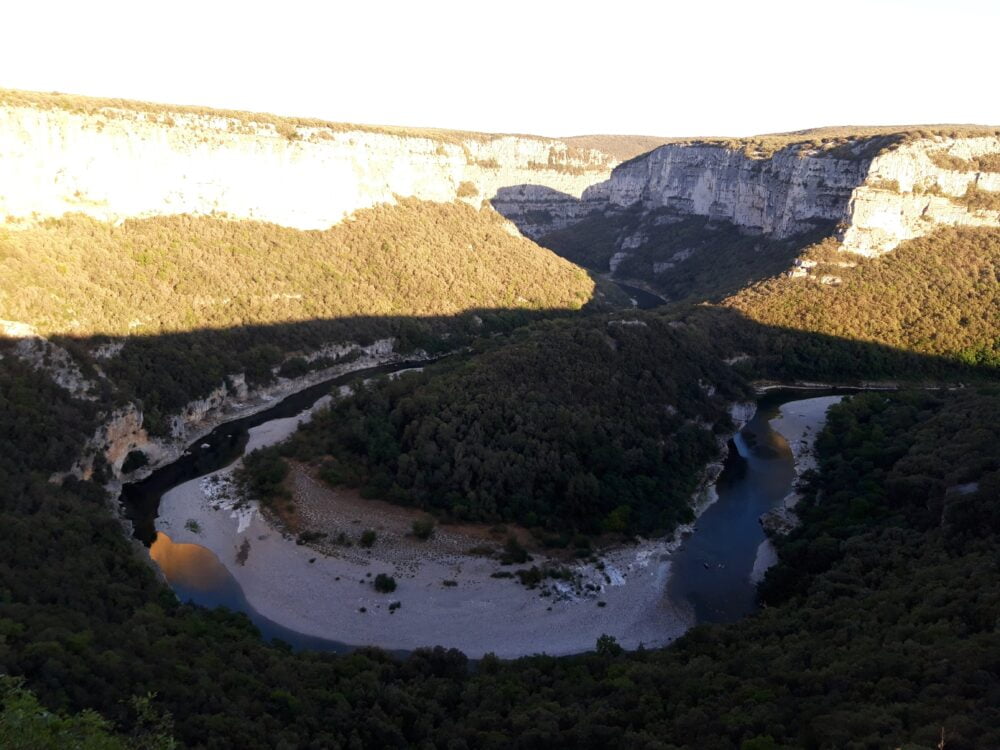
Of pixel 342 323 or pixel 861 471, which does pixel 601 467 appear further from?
pixel 342 323

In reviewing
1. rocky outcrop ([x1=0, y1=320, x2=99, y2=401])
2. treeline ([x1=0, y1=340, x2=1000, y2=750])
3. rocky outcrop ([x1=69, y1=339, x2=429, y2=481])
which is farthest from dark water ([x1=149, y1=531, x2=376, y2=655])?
rocky outcrop ([x1=0, y1=320, x2=99, y2=401])

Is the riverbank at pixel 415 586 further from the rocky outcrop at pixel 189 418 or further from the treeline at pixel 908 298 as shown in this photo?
the treeline at pixel 908 298

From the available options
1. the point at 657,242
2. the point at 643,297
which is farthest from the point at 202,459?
the point at 657,242

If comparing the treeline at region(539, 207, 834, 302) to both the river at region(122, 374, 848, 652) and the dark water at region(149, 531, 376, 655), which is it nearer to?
the river at region(122, 374, 848, 652)

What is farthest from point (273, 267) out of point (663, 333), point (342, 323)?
point (663, 333)

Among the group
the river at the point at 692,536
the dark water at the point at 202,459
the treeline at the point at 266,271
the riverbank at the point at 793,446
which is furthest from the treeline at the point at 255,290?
the riverbank at the point at 793,446

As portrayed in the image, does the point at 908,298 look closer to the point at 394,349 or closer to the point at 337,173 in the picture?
the point at 394,349
